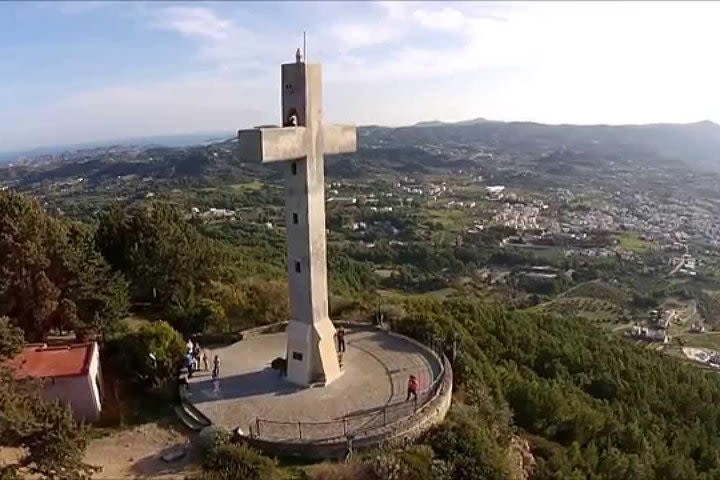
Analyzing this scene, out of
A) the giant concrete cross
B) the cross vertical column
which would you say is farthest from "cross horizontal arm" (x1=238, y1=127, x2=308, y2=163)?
the cross vertical column

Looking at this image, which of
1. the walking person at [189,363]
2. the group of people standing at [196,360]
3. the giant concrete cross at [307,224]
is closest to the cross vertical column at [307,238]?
the giant concrete cross at [307,224]

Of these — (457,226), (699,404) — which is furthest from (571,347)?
(457,226)

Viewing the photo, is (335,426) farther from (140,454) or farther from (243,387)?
(140,454)

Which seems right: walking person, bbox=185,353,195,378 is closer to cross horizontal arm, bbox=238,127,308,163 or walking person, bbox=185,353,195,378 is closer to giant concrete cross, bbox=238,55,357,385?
giant concrete cross, bbox=238,55,357,385

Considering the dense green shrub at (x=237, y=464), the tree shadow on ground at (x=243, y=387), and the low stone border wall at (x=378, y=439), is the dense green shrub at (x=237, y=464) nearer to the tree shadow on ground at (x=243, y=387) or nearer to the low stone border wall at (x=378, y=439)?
the low stone border wall at (x=378, y=439)

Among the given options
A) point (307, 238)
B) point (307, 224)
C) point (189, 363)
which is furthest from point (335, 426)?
point (307, 224)
